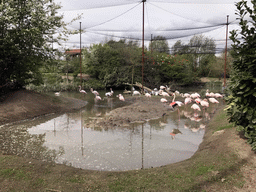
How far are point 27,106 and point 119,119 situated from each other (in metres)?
4.59

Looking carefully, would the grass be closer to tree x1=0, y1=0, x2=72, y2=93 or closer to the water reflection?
the water reflection

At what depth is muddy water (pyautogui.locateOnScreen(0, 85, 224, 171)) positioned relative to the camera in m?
4.88

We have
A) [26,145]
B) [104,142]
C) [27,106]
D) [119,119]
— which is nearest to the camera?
[26,145]

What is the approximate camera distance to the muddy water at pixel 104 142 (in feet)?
16.0

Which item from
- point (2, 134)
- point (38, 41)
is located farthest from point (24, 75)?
point (2, 134)

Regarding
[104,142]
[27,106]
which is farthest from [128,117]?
[27,106]

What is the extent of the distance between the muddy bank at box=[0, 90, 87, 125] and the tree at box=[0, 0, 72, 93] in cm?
85

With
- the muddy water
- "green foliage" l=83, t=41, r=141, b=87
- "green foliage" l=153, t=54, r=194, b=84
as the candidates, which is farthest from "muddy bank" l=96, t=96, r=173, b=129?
"green foliage" l=153, t=54, r=194, b=84

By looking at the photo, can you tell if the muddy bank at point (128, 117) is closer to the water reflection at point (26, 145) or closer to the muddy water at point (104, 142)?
the muddy water at point (104, 142)

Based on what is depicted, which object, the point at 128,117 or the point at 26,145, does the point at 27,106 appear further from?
the point at 128,117

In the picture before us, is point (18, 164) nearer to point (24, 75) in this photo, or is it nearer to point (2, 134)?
point (2, 134)

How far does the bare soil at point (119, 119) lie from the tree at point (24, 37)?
1167mm

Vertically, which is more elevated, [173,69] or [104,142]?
[173,69]

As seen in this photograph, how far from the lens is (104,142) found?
6.12 meters
